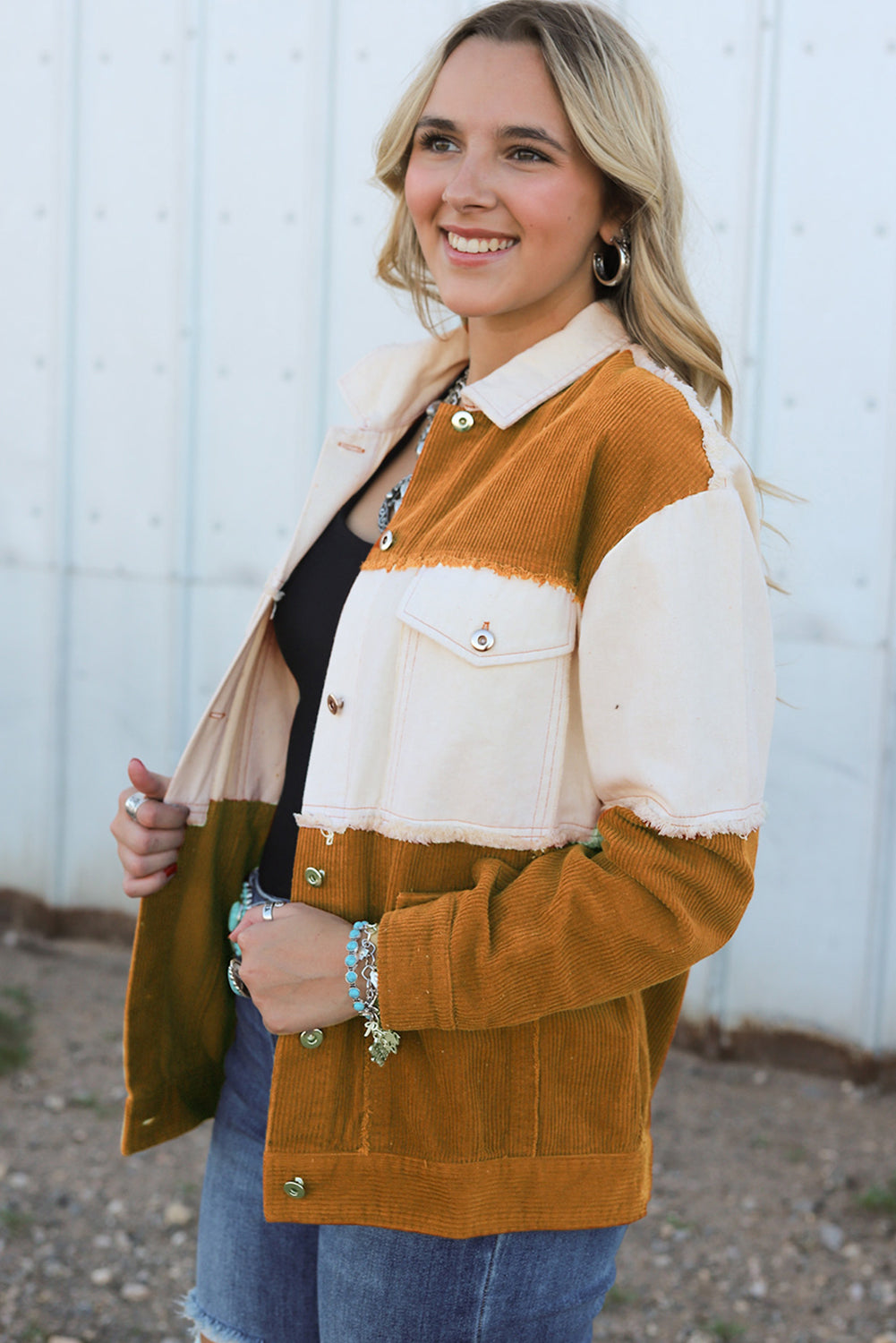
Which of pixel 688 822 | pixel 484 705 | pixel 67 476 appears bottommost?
pixel 688 822

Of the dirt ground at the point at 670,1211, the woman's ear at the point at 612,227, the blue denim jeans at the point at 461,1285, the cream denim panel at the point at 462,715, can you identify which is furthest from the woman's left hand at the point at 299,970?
the dirt ground at the point at 670,1211

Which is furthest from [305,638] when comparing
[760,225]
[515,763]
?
[760,225]

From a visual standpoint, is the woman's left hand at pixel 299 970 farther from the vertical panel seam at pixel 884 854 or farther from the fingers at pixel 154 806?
the vertical panel seam at pixel 884 854

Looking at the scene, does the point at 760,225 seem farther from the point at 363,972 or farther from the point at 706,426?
the point at 363,972

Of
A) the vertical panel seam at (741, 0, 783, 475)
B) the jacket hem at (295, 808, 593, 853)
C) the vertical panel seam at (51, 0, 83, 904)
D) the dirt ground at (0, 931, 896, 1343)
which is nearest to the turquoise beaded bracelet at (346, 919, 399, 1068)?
the jacket hem at (295, 808, 593, 853)

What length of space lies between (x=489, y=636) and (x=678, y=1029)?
103 inches

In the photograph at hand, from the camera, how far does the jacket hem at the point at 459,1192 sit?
132 cm

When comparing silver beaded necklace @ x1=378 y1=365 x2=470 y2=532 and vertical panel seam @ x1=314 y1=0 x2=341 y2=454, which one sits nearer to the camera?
silver beaded necklace @ x1=378 y1=365 x2=470 y2=532

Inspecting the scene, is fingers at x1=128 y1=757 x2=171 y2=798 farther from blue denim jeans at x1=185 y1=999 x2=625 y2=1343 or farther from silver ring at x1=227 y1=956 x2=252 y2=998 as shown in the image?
blue denim jeans at x1=185 y1=999 x2=625 y2=1343

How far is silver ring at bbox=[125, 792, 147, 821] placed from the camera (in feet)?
5.62

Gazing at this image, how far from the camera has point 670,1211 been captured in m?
3.00

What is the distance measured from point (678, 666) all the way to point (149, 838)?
2.76ft

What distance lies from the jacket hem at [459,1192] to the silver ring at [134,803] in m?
0.53

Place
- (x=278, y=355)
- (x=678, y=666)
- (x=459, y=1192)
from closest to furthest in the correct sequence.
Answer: (x=678, y=666), (x=459, y=1192), (x=278, y=355)
